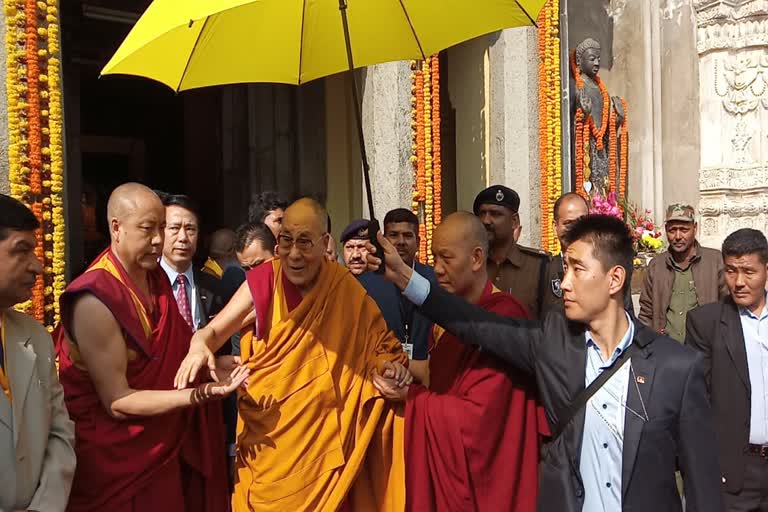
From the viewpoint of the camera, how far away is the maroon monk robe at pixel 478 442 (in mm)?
2844

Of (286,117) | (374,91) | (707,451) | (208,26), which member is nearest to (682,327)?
(374,91)

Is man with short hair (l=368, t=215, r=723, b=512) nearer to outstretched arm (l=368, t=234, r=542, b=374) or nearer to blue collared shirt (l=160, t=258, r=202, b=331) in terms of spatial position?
outstretched arm (l=368, t=234, r=542, b=374)

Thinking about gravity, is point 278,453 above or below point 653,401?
below

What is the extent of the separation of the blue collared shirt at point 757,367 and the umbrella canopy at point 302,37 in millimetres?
1881

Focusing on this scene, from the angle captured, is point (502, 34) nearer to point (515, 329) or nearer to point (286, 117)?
point (286, 117)

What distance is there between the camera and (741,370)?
388cm

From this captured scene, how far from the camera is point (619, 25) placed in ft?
35.2

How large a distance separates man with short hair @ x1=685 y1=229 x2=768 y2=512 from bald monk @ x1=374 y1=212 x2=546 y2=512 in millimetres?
1464

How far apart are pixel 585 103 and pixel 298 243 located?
697cm

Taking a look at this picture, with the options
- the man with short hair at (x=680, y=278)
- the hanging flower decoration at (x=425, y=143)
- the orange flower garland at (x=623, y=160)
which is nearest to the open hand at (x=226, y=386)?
the man with short hair at (x=680, y=278)

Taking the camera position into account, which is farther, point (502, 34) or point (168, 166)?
point (168, 166)

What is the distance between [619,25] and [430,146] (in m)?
4.90

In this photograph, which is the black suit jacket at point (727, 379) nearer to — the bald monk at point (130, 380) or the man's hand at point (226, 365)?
the man's hand at point (226, 365)

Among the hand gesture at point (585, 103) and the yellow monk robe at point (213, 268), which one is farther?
the hand gesture at point (585, 103)
